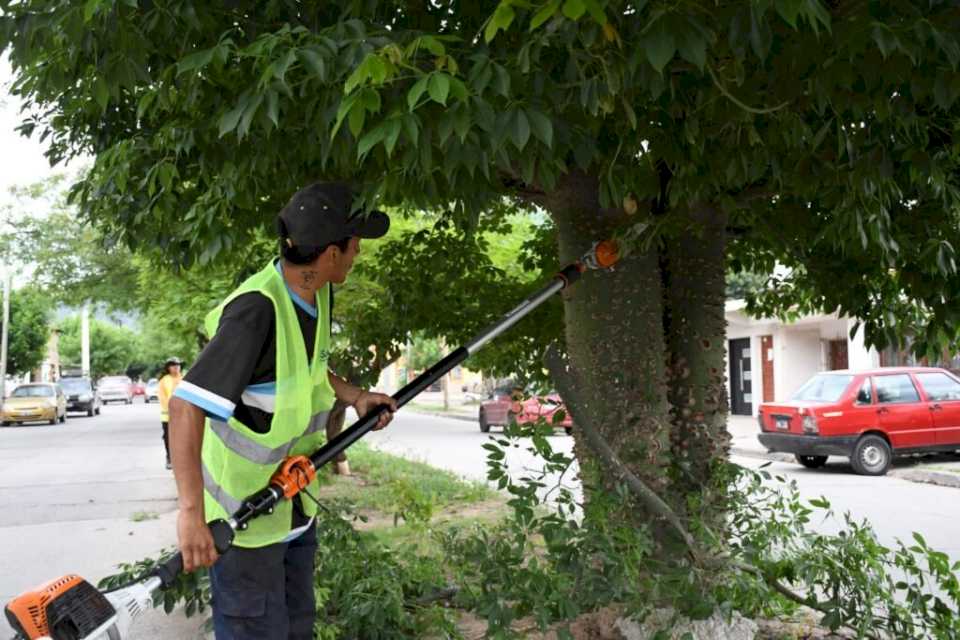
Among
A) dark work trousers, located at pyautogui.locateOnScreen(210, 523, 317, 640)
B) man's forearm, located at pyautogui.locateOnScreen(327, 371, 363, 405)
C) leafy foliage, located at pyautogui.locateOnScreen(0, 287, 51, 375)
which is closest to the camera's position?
dark work trousers, located at pyautogui.locateOnScreen(210, 523, 317, 640)

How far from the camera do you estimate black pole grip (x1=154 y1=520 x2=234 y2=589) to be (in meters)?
2.74

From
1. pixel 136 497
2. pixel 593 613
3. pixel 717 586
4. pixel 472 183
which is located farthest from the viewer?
pixel 136 497

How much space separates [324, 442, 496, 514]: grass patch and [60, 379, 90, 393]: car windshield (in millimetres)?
30417

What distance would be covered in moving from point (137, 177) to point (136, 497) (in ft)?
→ 31.7

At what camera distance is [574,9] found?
230 centimetres

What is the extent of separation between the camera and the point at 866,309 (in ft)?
19.3

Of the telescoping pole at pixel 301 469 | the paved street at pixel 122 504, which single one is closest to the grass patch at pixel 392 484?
the paved street at pixel 122 504

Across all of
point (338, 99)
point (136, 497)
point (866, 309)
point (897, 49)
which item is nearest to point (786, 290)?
point (866, 309)

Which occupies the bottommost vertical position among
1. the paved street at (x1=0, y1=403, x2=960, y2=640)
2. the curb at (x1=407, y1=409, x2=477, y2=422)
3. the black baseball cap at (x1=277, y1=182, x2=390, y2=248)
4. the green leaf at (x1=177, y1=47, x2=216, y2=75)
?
the paved street at (x1=0, y1=403, x2=960, y2=640)

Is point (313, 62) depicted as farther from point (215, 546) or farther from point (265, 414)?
point (215, 546)

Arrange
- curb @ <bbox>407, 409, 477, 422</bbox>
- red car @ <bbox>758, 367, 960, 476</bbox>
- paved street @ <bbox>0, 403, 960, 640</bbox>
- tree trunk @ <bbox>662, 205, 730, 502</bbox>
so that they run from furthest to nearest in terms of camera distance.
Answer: curb @ <bbox>407, 409, 477, 422</bbox>, red car @ <bbox>758, 367, 960, 476</bbox>, paved street @ <bbox>0, 403, 960, 640</bbox>, tree trunk @ <bbox>662, 205, 730, 502</bbox>

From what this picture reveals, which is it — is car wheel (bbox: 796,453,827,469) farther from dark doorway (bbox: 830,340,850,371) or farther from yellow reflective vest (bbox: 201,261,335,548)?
yellow reflective vest (bbox: 201,261,335,548)

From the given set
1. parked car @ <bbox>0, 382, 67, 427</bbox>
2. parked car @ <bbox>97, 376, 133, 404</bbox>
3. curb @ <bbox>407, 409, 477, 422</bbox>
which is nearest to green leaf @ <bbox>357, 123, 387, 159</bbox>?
curb @ <bbox>407, 409, 477, 422</bbox>

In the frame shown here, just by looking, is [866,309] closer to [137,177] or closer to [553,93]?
[553,93]
